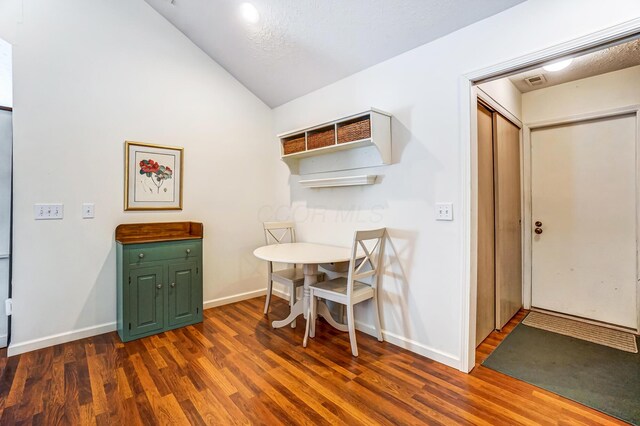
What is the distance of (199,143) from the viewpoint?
316 centimetres

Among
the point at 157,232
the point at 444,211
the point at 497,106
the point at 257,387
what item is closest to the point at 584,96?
the point at 497,106

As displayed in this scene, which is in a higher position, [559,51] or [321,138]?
[559,51]

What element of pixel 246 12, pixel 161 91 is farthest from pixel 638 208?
pixel 161 91

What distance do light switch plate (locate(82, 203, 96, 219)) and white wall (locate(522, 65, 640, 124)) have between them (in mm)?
4324

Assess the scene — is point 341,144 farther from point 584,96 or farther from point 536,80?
point 584,96

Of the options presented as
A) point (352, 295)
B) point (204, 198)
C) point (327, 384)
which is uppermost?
point (204, 198)

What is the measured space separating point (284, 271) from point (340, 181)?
106 centimetres

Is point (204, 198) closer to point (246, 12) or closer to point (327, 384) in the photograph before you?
point (246, 12)

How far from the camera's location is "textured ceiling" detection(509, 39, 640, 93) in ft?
7.63

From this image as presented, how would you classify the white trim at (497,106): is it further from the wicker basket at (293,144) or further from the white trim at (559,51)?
the wicker basket at (293,144)

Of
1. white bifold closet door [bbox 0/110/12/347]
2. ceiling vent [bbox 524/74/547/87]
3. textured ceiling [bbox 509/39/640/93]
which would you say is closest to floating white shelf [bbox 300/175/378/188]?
textured ceiling [bbox 509/39/640/93]

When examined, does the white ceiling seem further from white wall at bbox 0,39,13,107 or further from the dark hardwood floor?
the dark hardwood floor

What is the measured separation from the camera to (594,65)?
2586 millimetres

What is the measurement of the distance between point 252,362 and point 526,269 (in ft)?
9.86
